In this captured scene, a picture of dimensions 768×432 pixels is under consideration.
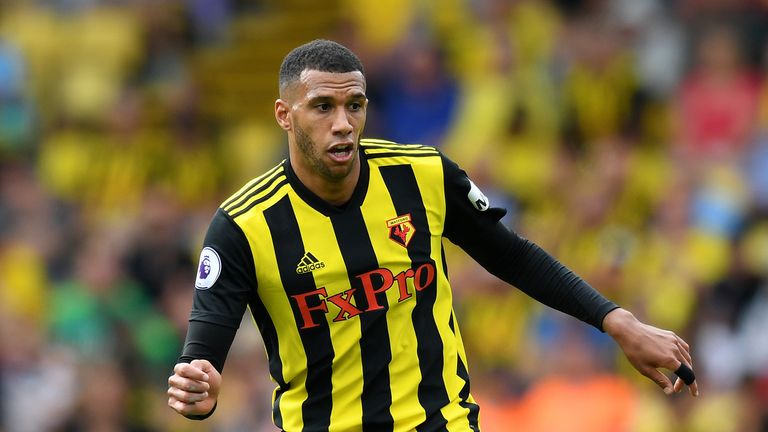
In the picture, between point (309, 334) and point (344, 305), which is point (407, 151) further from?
point (309, 334)

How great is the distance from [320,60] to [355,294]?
893 millimetres

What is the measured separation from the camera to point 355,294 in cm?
542

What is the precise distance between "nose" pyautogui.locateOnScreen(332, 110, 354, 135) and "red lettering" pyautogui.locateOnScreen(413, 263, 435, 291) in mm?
619

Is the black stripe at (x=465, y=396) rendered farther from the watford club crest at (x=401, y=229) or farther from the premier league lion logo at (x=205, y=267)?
the premier league lion logo at (x=205, y=267)

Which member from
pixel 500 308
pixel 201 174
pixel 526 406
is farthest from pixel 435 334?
pixel 201 174

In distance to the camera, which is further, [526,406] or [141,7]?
[141,7]

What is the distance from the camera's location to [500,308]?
9945mm

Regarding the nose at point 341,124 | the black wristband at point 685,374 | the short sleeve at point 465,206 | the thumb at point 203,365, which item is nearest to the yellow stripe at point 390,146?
the short sleeve at point 465,206

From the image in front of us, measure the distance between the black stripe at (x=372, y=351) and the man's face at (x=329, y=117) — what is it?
33cm

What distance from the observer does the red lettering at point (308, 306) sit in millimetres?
5391

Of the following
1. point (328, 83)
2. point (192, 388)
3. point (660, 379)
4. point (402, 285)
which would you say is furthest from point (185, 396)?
point (660, 379)

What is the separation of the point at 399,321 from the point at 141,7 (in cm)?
981

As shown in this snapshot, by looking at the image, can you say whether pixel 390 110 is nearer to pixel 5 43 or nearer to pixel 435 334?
pixel 5 43

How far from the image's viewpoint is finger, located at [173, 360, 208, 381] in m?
4.88
